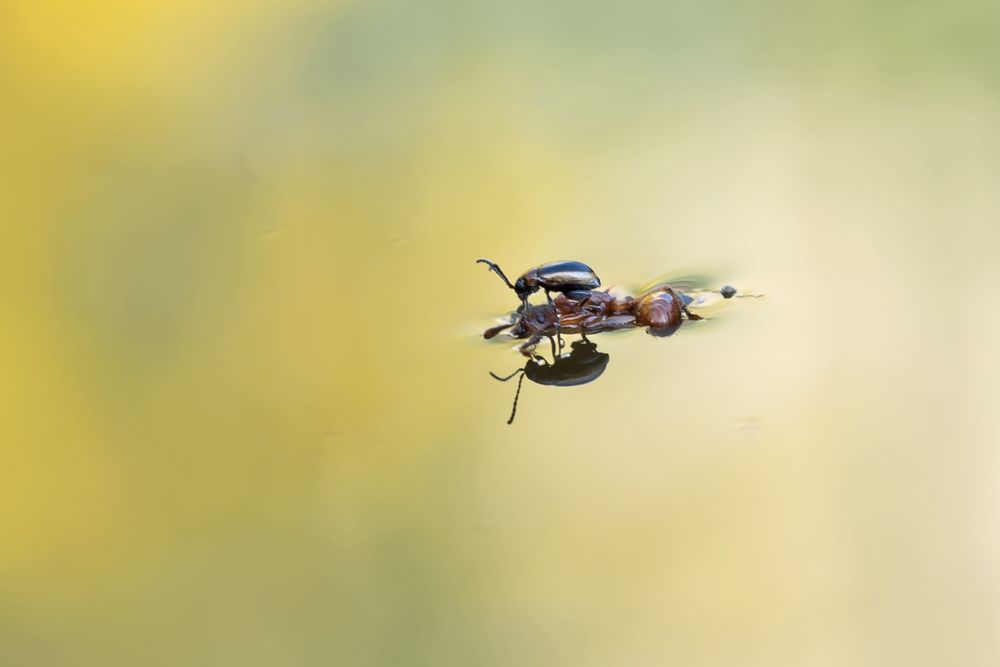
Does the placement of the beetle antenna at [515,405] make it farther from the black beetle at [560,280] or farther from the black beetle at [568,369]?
A: the black beetle at [560,280]

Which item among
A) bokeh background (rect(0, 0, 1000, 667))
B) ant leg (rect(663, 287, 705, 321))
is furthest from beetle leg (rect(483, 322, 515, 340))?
ant leg (rect(663, 287, 705, 321))

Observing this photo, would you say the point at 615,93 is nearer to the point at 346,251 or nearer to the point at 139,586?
the point at 346,251

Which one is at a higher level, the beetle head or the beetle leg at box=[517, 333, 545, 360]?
the beetle head

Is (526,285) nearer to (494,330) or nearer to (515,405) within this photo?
(494,330)

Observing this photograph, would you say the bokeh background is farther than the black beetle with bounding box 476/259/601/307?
No

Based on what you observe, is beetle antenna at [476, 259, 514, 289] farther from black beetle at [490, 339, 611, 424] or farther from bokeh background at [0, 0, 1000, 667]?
black beetle at [490, 339, 611, 424]

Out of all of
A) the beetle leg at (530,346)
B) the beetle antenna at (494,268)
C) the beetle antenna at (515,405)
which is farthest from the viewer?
the beetle antenna at (494,268)

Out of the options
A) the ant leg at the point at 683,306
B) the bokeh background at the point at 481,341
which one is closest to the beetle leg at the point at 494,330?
the bokeh background at the point at 481,341

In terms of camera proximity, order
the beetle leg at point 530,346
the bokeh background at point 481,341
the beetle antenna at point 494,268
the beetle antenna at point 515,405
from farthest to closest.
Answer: the beetle antenna at point 494,268 < the beetle leg at point 530,346 < the beetle antenna at point 515,405 < the bokeh background at point 481,341
